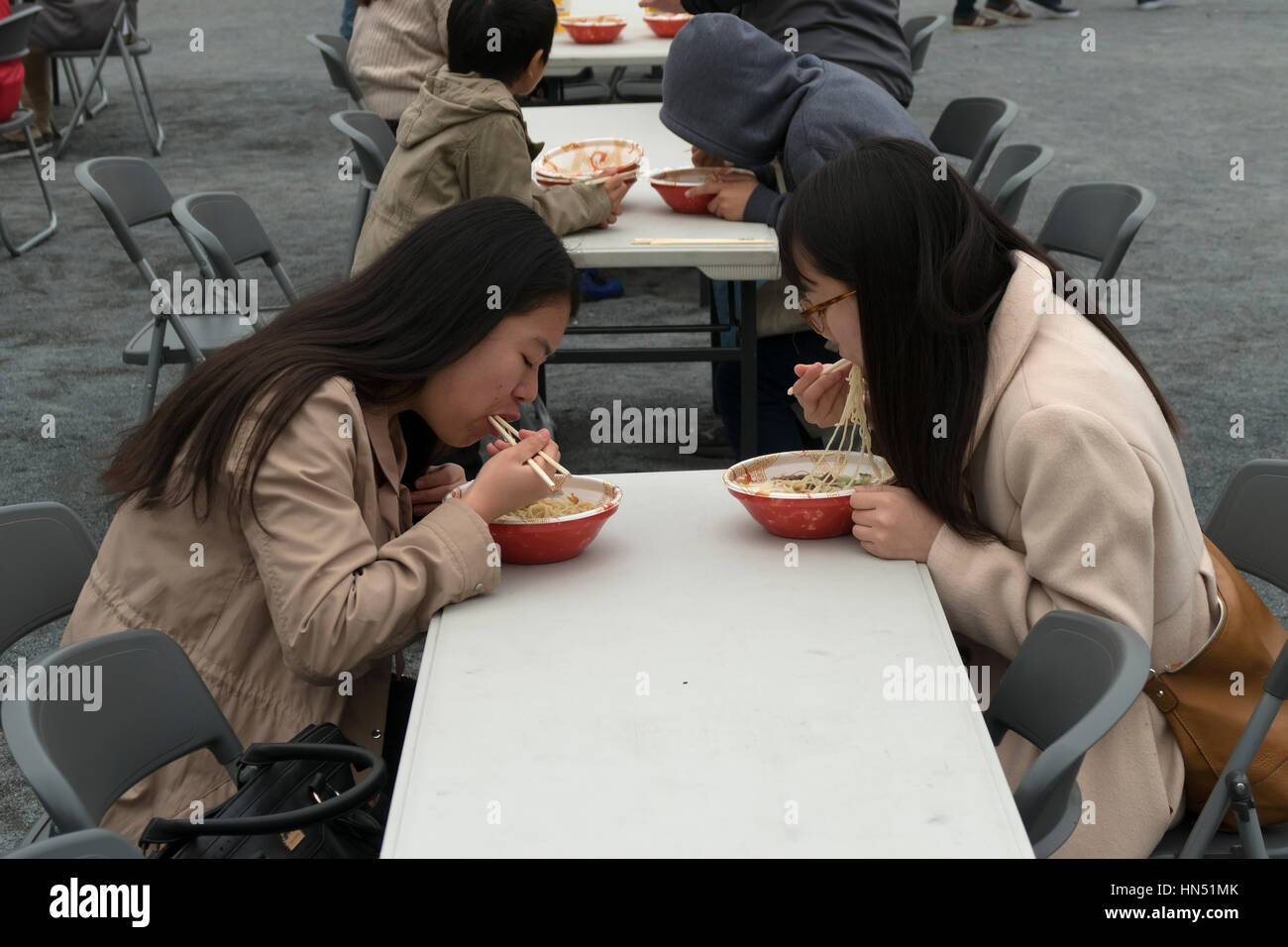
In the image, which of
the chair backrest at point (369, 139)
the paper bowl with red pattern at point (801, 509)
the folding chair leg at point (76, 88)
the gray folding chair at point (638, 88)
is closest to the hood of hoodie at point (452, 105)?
the chair backrest at point (369, 139)

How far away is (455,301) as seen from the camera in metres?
1.76

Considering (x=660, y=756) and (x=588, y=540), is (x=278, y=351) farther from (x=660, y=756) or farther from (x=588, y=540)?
(x=660, y=756)

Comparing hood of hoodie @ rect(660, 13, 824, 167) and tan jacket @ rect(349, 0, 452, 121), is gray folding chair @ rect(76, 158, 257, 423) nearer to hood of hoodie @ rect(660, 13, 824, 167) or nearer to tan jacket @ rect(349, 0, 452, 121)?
tan jacket @ rect(349, 0, 452, 121)

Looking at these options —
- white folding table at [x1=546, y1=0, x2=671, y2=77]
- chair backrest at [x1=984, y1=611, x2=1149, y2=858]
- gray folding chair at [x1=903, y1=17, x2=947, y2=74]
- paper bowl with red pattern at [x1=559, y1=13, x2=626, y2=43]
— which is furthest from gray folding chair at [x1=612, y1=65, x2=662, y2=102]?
chair backrest at [x1=984, y1=611, x2=1149, y2=858]

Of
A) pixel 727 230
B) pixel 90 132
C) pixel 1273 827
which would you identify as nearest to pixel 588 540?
pixel 1273 827

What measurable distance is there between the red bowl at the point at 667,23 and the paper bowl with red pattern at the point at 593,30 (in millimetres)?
126

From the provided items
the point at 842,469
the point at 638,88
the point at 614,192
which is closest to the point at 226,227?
the point at 614,192

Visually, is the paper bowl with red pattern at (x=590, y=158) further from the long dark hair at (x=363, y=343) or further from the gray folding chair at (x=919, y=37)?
the gray folding chair at (x=919, y=37)

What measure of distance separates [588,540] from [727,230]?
1437 millimetres

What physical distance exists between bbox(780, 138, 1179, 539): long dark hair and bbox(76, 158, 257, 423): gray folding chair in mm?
2069

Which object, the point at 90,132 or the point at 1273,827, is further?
the point at 90,132

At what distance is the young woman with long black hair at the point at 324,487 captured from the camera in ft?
5.39

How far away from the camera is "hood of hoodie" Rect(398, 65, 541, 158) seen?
10.0 feet

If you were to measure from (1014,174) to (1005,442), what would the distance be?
2061 millimetres
